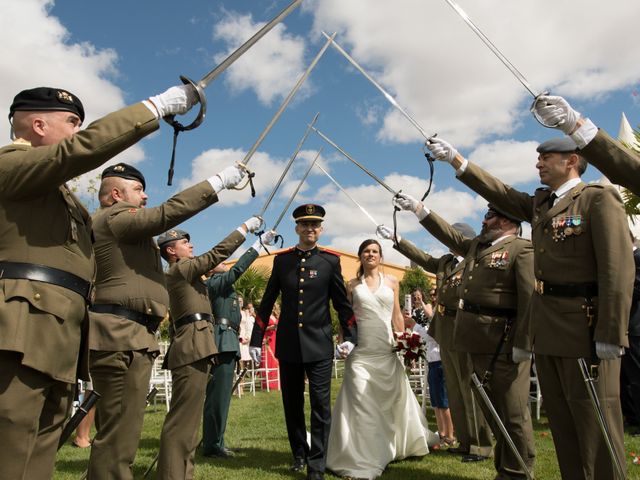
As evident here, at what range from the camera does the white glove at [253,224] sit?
5579 millimetres

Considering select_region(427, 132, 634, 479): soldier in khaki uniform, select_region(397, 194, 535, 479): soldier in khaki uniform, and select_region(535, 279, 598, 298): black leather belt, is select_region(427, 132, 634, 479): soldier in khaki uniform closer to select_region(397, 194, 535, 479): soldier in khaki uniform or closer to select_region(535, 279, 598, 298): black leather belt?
select_region(535, 279, 598, 298): black leather belt

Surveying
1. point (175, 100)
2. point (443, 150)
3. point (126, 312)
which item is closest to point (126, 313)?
point (126, 312)

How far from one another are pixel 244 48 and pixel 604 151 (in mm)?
1866

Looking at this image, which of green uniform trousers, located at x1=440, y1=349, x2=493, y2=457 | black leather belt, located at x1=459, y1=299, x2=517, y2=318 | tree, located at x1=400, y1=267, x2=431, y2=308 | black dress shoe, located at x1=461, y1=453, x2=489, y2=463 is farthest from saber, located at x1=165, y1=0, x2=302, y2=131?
tree, located at x1=400, y1=267, x2=431, y2=308

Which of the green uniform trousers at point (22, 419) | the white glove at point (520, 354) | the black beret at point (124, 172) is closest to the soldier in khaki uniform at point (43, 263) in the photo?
the green uniform trousers at point (22, 419)

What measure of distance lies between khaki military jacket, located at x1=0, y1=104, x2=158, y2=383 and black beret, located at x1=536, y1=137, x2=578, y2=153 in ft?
8.41

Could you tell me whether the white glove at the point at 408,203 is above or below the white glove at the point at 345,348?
above

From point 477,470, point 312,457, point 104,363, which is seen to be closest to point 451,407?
point 477,470

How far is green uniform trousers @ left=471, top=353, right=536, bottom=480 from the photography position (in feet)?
15.2

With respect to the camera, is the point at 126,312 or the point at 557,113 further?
the point at 126,312

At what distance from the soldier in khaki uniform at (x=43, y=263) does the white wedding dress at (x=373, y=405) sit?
3.50 metres

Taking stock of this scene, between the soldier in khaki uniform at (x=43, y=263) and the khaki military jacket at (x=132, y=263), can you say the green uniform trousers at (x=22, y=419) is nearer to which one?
the soldier in khaki uniform at (x=43, y=263)

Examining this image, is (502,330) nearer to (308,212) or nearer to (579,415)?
(579,415)

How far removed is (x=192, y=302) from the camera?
5152 mm
